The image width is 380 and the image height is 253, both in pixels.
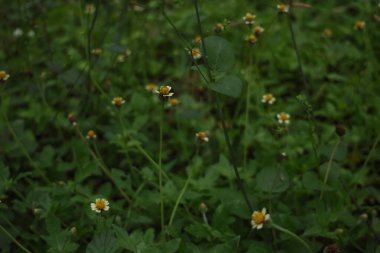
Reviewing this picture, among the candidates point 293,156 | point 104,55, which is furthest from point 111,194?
point 104,55

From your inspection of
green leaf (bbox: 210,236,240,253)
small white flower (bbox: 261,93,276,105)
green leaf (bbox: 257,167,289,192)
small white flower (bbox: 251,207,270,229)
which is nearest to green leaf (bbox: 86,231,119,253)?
green leaf (bbox: 210,236,240,253)

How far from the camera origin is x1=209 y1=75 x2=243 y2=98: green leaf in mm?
1372

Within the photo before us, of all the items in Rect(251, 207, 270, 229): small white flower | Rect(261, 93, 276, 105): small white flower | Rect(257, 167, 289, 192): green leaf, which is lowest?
Rect(257, 167, 289, 192): green leaf

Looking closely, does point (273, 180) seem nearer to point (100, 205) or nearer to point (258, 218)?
point (258, 218)

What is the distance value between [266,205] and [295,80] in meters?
1.14

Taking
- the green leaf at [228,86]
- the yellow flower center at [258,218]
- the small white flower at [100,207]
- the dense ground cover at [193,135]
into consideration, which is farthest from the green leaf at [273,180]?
the small white flower at [100,207]

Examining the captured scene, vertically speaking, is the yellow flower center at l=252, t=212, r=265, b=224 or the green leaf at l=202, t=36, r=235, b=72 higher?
the green leaf at l=202, t=36, r=235, b=72

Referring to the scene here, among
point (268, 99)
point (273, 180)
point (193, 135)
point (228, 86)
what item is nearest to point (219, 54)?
point (228, 86)

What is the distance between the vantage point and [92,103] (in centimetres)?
241

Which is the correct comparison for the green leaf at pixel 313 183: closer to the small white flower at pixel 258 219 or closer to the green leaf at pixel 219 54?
the small white flower at pixel 258 219

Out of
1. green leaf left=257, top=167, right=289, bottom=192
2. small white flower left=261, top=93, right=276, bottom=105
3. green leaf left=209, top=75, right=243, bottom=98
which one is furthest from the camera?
small white flower left=261, top=93, right=276, bottom=105

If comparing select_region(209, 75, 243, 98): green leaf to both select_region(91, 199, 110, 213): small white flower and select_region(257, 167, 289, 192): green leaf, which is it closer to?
select_region(257, 167, 289, 192): green leaf

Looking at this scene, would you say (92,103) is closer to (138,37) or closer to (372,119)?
(138,37)

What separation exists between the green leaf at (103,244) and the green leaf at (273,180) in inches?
20.2
